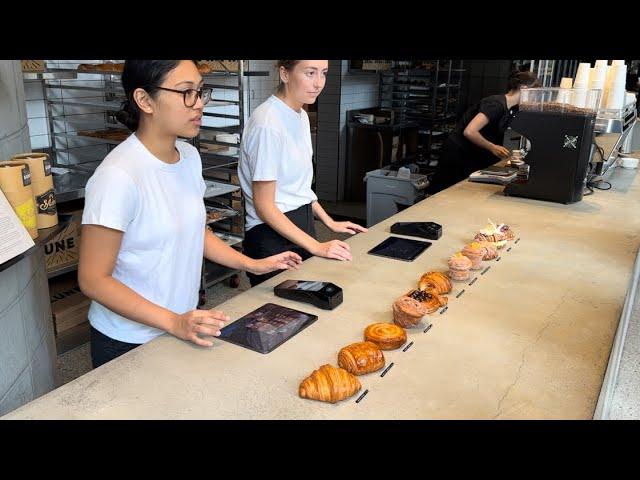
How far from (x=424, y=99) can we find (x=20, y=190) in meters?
6.05

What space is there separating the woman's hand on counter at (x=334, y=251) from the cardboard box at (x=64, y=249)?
1824 millimetres

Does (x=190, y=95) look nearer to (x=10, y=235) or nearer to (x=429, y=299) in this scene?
(x=10, y=235)

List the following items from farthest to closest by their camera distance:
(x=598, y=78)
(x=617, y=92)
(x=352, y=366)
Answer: (x=617, y=92) < (x=598, y=78) < (x=352, y=366)

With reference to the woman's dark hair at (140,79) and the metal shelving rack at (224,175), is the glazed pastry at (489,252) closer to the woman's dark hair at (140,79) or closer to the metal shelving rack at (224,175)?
the woman's dark hair at (140,79)

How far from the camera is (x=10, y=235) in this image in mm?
1478

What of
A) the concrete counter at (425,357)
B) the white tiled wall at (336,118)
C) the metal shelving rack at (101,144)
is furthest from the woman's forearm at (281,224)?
the white tiled wall at (336,118)

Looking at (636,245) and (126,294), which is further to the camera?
(636,245)

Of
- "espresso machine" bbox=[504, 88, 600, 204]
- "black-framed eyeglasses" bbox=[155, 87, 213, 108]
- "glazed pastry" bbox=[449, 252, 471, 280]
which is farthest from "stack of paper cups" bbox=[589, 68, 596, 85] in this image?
"black-framed eyeglasses" bbox=[155, 87, 213, 108]

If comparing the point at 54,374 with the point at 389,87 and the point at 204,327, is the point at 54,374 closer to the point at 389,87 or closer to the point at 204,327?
the point at 204,327

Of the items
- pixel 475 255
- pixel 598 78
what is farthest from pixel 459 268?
pixel 598 78
